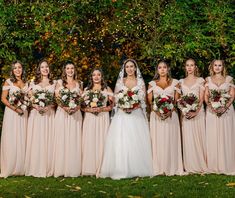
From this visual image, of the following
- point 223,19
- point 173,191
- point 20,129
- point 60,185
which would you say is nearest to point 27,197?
point 60,185

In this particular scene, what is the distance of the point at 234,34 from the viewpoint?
14500 millimetres

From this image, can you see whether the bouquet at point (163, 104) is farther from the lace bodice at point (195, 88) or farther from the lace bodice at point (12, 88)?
the lace bodice at point (12, 88)

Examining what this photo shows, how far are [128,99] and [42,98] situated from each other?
5.76 feet

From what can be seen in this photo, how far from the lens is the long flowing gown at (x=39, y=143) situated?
42.1 feet

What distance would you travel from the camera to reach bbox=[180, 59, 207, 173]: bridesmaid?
12.7 m

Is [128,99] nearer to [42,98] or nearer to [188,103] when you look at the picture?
[188,103]

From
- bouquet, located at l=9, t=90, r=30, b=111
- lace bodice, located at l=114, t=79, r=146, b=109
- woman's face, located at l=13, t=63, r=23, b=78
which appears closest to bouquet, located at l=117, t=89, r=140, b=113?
lace bodice, located at l=114, t=79, r=146, b=109

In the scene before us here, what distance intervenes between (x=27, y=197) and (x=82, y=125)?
330 cm

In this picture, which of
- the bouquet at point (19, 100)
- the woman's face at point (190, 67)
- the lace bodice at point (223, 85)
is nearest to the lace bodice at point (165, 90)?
the woman's face at point (190, 67)

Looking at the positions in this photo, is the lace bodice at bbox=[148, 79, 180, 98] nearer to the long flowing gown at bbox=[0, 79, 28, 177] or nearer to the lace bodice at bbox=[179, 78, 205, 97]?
the lace bodice at bbox=[179, 78, 205, 97]

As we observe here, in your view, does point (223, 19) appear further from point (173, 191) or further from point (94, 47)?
point (173, 191)

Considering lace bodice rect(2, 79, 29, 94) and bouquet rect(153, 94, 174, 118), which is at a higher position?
lace bodice rect(2, 79, 29, 94)

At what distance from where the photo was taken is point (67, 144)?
41.7 ft

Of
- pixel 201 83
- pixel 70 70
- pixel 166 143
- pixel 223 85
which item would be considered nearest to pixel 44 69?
pixel 70 70
